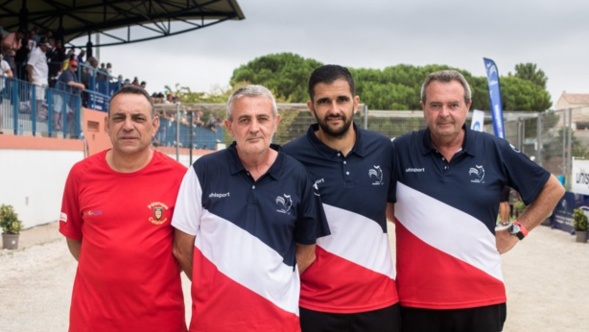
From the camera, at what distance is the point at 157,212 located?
11.6 feet

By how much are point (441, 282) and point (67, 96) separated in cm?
1615

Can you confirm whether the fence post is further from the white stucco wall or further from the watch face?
the watch face

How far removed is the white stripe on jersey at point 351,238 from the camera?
12.4ft

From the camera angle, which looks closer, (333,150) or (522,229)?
(333,150)

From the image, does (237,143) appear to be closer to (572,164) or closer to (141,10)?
(572,164)

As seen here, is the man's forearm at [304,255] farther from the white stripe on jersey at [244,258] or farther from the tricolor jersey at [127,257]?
the tricolor jersey at [127,257]

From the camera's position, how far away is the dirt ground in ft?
23.9

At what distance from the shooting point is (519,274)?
33.7 ft

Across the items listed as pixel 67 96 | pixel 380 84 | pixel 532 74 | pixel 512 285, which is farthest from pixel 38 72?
pixel 532 74

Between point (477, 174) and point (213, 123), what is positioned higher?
point (213, 123)

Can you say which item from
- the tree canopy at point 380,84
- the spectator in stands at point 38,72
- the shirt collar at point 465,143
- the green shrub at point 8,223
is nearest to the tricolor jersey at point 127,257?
the shirt collar at point 465,143

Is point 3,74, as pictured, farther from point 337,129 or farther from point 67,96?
point 337,129

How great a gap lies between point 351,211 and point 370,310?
57cm

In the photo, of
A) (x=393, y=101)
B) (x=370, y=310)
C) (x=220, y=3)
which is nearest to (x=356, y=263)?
(x=370, y=310)
